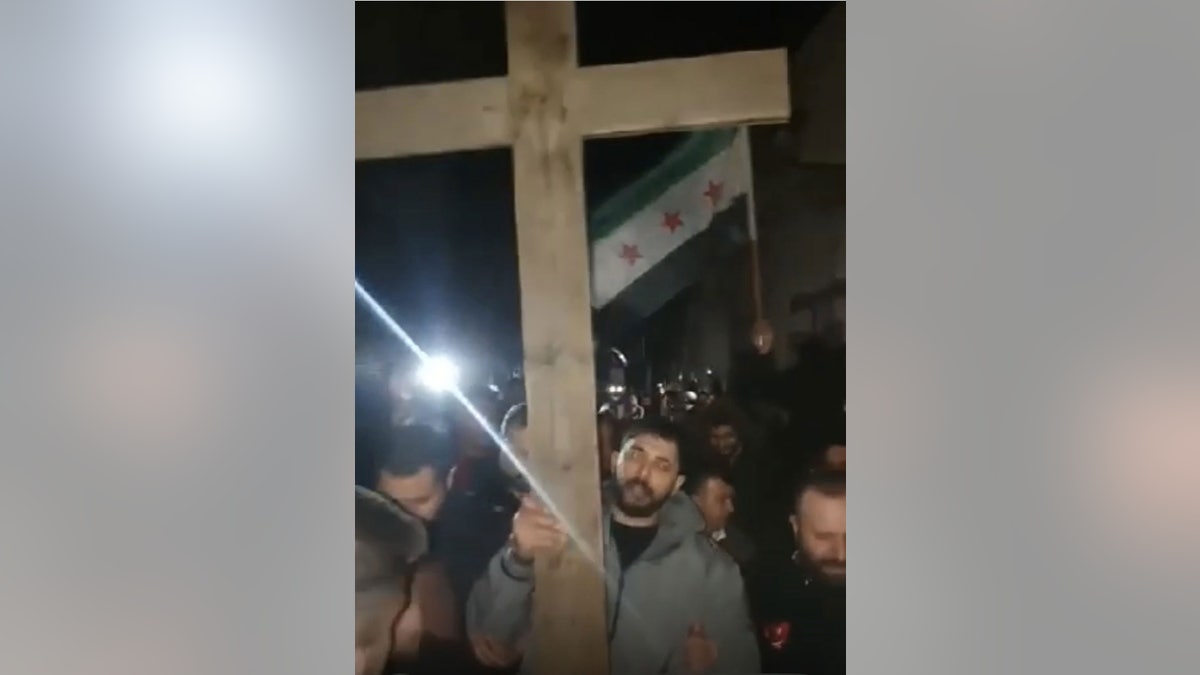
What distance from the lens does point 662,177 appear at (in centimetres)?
133

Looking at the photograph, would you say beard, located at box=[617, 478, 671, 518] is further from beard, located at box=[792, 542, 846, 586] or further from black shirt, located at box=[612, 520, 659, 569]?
beard, located at box=[792, 542, 846, 586]

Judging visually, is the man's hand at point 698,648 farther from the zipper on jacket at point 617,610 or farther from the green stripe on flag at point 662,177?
the green stripe on flag at point 662,177

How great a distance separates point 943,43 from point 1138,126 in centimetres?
26

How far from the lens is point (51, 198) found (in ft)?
4.42

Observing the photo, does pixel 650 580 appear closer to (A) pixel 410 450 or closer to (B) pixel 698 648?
(B) pixel 698 648

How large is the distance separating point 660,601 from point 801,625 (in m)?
0.17

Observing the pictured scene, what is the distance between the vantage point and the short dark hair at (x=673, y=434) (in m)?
1.32

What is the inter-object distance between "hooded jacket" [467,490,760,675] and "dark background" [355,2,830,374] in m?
0.28

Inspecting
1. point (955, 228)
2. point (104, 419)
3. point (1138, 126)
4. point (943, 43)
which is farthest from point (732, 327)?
point (104, 419)

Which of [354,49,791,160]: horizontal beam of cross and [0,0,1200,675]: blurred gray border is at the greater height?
[354,49,791,160]: horizontal beam of cross

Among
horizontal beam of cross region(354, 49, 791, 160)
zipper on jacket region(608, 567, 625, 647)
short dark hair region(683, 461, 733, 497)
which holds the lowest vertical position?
zipper on jacket region(608, 567, 625, 647)

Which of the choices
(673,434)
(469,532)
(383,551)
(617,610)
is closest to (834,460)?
(673,434)

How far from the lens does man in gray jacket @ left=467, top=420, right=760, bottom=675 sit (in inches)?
51.5

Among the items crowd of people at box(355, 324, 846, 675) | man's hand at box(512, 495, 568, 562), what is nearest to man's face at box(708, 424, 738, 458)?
crowd of people at box(355, 324, 846, 675)
